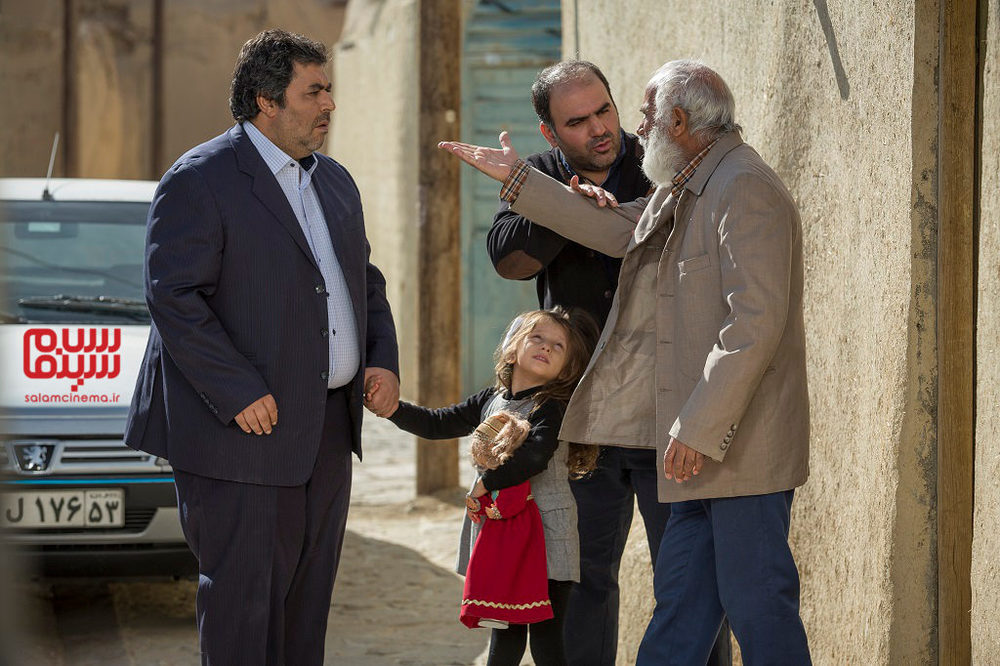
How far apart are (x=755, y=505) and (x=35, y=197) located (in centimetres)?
434

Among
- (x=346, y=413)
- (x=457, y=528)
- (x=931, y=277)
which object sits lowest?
(x=457, y=528)

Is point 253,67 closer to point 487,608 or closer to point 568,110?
point 568,110

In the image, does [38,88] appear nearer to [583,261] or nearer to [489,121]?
[489,121]

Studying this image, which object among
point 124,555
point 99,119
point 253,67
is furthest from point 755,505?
point 99,119

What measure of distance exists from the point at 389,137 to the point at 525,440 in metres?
10.5

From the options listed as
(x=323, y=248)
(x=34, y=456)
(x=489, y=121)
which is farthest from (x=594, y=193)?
(x=489, y=121)

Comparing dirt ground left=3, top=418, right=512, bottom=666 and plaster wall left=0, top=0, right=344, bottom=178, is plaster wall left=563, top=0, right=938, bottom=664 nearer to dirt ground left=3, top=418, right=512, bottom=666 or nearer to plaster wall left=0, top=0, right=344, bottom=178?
dirt ground left=3, top=418, right=512, bottom=666

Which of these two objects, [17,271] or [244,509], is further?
[17,271]

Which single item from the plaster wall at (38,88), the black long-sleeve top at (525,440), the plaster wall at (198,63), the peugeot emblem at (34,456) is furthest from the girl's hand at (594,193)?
the plaster wall at (198,63)

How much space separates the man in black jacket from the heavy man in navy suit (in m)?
0.55

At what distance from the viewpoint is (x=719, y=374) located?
3.00 metres

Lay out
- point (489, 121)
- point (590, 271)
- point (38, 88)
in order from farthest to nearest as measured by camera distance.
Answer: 1. point (38, 88)
2. point (489, 121)
3. point (590, 271)

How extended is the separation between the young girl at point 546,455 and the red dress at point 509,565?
5cm

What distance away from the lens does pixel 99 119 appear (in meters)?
20.4
